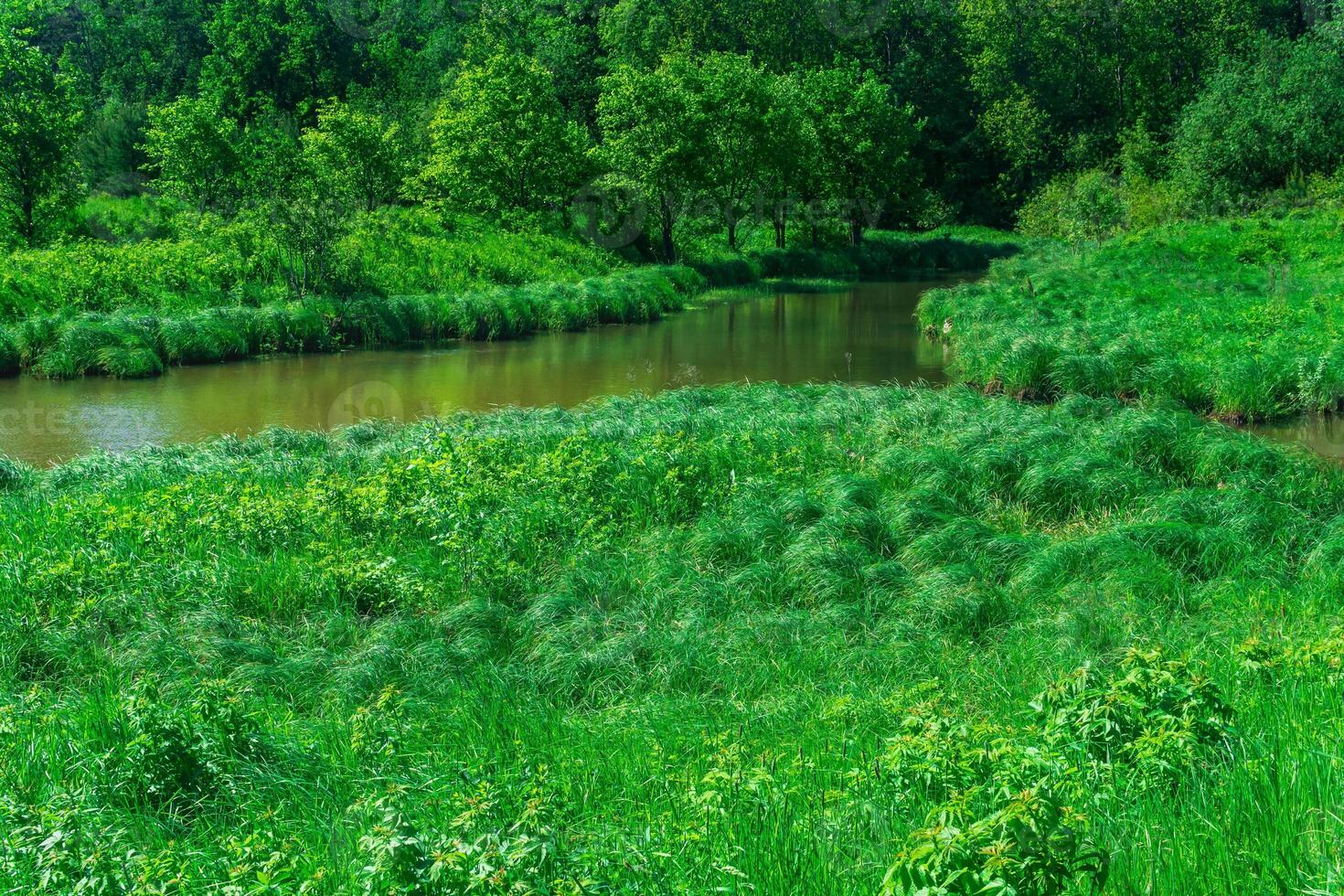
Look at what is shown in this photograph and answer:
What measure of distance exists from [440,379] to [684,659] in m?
14.2

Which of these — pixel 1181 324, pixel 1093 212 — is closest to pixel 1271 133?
pixel 1093 212

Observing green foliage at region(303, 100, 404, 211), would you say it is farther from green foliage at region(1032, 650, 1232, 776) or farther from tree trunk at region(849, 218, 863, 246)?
green foliage at region(1032, 650, 1232, 776)

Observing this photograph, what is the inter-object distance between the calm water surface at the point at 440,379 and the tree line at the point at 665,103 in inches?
212

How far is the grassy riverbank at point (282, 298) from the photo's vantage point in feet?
65.5

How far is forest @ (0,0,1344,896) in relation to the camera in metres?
3.86

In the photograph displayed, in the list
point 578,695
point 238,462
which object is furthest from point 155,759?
point 238,462

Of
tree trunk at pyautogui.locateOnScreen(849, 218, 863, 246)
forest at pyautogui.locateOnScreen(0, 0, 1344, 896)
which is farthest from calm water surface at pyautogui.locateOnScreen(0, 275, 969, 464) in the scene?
tree trunk at pyautogui.locateOnScreen(849, 218, 863, 246)

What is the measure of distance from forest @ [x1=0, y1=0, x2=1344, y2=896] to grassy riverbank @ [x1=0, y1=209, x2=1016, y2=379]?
12 centimetres

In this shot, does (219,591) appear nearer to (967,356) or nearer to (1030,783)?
(1030,783)

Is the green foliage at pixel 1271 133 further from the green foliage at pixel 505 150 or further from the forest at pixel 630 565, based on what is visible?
the green foliage at pixel 505 150

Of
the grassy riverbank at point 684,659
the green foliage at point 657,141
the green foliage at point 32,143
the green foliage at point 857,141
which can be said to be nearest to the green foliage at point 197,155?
the green foliage at point 32,143

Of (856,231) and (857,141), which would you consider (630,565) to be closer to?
(856,231)

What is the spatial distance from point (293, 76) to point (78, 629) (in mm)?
63541

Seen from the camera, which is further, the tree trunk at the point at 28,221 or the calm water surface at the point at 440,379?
the tree trunk at the point at 28,221
